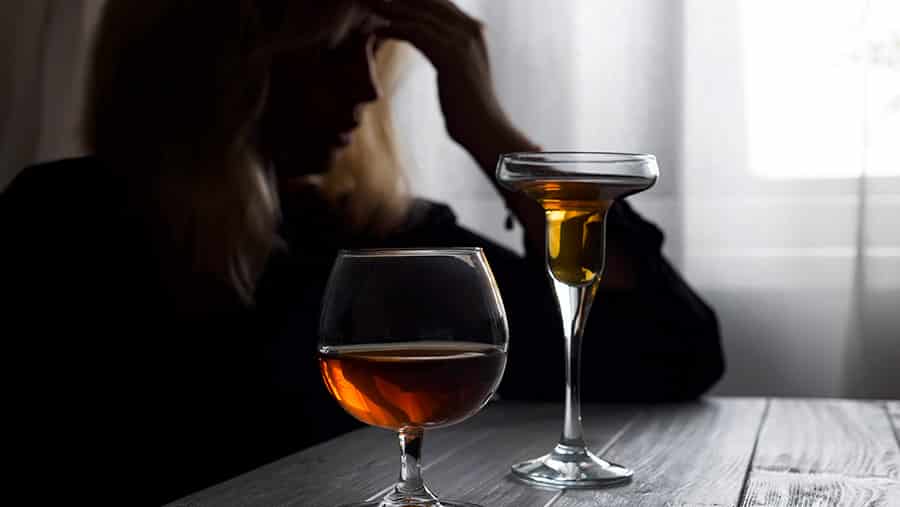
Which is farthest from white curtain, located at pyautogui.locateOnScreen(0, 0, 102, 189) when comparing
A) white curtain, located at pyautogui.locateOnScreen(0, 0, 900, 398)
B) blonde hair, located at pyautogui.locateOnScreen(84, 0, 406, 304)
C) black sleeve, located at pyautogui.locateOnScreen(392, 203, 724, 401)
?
black sleeve, located at pyautogui.locateOnScreen(392, 203, 724, 401)

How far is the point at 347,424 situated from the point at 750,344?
103 centimetres

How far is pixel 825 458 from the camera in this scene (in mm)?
910

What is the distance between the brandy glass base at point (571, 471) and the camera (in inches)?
31.0

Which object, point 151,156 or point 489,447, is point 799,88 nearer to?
point 151,156

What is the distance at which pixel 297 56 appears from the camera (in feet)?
5.47

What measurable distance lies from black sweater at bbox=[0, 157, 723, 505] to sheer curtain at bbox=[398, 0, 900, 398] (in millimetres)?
720

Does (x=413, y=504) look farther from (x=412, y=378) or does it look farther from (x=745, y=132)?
(x=745, y=132)

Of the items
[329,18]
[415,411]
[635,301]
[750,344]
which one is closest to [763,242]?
[750,344]

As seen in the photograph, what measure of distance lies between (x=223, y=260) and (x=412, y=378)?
98cm

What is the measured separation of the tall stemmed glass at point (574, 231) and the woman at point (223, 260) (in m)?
0.53

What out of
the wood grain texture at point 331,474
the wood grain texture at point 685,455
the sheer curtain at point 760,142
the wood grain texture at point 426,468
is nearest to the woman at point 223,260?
the wood grain texture at point 685,455

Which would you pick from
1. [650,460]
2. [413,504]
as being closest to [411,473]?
[413,504]

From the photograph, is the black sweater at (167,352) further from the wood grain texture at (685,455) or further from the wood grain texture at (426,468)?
the wood grain texture at (426,468)

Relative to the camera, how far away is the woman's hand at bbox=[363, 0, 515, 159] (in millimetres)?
1631
